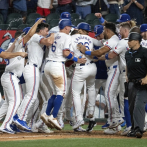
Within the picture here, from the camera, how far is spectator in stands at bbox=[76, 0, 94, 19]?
40.8 ft

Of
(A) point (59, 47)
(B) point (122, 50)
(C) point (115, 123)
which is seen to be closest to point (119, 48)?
(B) point (122, 50)

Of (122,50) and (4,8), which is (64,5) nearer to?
(4,8)

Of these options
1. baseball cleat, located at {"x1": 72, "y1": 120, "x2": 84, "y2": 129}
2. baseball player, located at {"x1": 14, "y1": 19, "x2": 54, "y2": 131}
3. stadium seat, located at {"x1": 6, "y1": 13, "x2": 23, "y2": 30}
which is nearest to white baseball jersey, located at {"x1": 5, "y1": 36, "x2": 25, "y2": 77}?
baseball player, located at {"x1": 14, "y1": 19, "x2": 54, "y2": 131}

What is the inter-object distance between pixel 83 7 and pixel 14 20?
215 centimetres

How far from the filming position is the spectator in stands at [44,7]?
41.2ft

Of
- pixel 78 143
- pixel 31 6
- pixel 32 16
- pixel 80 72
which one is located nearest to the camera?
pixel 78 143

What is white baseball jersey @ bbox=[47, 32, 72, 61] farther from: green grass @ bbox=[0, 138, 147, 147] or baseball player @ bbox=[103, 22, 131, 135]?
green grass @ bbox=[0, 138, 147, 147]

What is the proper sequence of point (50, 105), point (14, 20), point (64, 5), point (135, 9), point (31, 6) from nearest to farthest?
point (50, 105), point (14, 20), point (135, 9), point (64, 5), point (31, 6)

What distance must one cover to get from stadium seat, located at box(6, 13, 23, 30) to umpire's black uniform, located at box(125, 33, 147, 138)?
523 centimetres

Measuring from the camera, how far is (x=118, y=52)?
739cm

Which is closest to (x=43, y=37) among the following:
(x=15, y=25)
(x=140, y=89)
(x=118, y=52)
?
(x=118, y=52)

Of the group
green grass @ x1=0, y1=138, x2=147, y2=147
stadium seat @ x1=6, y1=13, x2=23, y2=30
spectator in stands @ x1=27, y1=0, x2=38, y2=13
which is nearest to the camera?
green grass @ x1=0, y1=138, x2=147, y2=147

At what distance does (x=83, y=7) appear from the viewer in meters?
12.6

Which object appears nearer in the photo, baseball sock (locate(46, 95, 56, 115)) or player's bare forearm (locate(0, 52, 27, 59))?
player's bare forearm (locate(0, 52, 27, 59))
